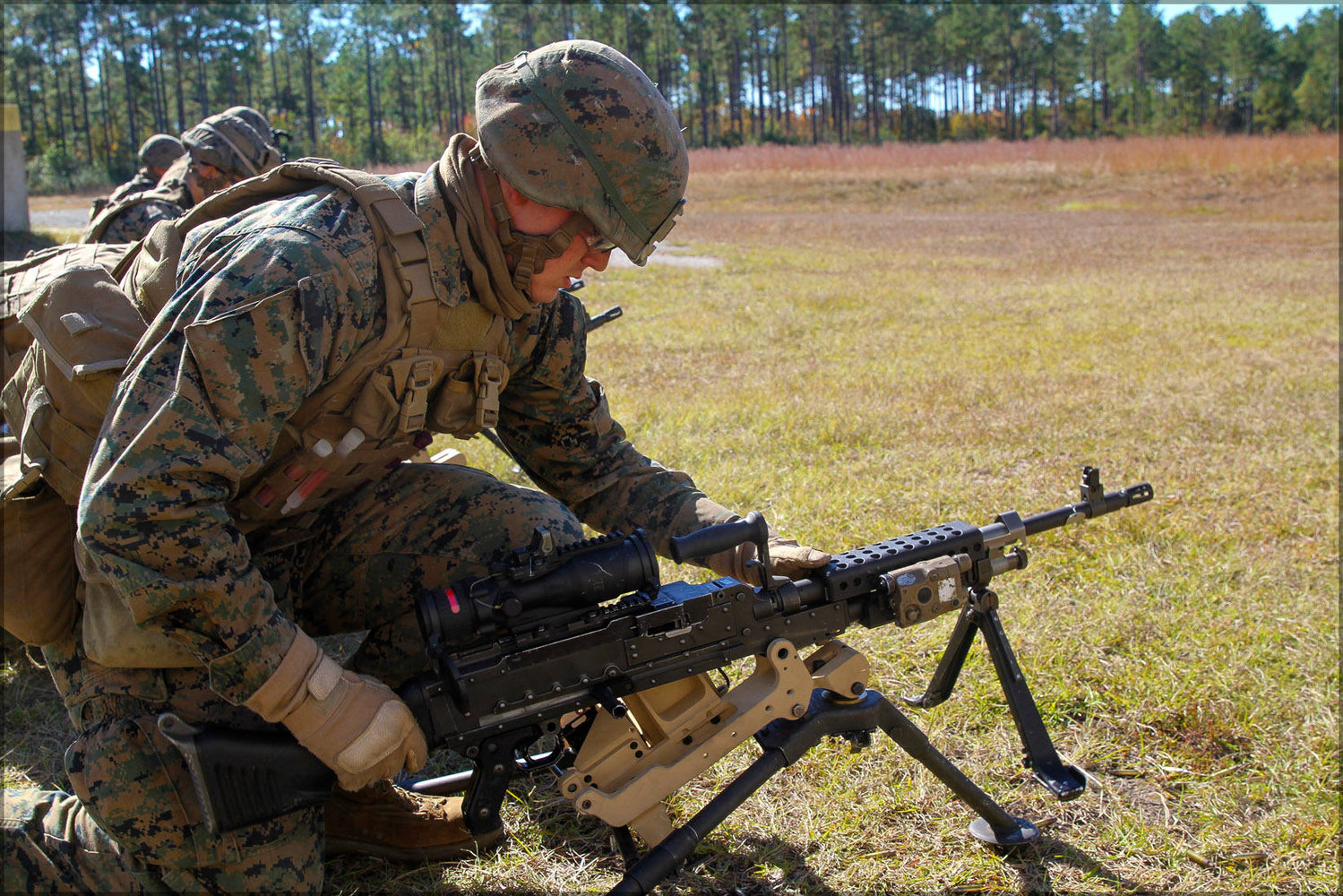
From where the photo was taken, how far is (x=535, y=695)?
2.36 metres

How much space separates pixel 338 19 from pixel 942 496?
217 ft

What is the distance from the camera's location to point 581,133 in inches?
98.3

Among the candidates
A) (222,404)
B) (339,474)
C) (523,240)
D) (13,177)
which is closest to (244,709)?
(339,474)

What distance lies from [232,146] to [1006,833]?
5639 mm

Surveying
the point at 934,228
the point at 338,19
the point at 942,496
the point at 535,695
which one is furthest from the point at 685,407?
the point at 338,19

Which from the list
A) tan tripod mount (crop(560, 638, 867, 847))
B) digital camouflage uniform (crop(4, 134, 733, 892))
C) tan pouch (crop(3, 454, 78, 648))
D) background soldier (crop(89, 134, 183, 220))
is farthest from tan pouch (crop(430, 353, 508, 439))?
background soldier (crop(89, 134, 183, 220))

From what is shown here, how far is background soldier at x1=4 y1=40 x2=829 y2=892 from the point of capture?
2.17 m

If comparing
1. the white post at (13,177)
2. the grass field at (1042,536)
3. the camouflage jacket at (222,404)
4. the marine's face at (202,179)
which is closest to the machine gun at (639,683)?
the camouflage jacket at (222,404)

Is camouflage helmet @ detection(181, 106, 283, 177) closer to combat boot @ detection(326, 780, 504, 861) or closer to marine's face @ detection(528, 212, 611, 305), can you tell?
marine's face @ detection(528, 212, 611, 305)

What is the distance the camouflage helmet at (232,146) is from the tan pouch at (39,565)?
3.80m

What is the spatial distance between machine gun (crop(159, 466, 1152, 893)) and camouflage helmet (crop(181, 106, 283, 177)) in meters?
4.63

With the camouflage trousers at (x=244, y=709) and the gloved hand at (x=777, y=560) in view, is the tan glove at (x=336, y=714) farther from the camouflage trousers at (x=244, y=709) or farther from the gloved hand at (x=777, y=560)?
the gloved hand at (x=777, y=560)

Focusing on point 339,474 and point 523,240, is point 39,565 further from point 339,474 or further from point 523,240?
point 523,240

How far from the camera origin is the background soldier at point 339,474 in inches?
85.4
